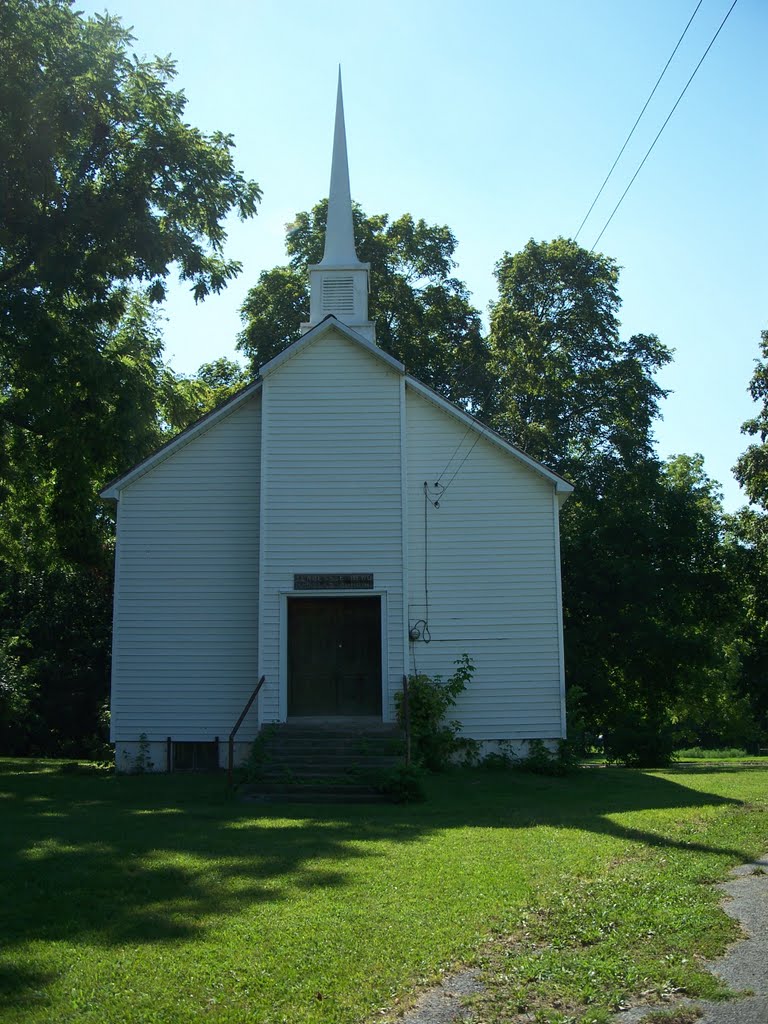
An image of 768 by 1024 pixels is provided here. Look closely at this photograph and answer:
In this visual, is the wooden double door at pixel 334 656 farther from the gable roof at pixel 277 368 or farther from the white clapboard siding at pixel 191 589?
the gable roof at pixel 277 368

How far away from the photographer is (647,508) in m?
32.1

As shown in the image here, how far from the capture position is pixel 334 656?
20.7 metres

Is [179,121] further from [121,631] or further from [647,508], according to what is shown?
[647,508]

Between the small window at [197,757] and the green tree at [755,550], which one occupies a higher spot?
the green tree at [755,550]

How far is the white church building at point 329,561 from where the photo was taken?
1991 cm

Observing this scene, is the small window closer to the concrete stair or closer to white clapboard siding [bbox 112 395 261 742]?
white clapboard siding [bbox 112 395 261 742]

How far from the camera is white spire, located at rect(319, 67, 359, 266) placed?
24266 mm

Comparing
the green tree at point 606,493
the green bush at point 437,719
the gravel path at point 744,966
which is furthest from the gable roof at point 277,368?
the gravel path at point 744,966

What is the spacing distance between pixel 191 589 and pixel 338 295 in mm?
7912

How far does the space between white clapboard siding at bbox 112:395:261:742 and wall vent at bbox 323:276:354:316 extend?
3.69 m

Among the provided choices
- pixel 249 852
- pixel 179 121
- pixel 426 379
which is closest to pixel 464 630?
pixel 249 852

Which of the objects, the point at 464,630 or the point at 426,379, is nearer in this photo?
the point at 464,630

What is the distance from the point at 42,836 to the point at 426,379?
26.8 m

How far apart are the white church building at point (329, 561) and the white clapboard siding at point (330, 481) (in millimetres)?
32
